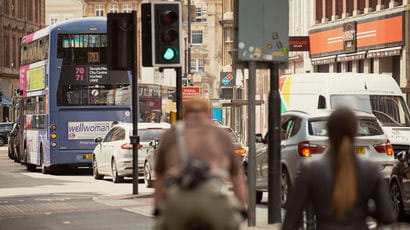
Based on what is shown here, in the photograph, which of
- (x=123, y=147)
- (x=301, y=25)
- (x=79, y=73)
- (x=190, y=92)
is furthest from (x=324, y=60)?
(x=123, y=147)

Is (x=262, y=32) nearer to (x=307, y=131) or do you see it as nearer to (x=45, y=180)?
(x=307, y=131)

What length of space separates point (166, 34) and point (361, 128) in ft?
11.8

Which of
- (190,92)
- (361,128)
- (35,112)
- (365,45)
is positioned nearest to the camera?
(361,128)

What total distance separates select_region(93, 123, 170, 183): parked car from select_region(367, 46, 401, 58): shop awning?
48.8ft

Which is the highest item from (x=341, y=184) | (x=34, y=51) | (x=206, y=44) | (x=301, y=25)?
(x=206, y=44)

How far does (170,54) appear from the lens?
54.3 feet

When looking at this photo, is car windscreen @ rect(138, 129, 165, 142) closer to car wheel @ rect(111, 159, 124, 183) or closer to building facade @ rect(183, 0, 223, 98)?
car wheel @ rect(111, 159, 124, 183)

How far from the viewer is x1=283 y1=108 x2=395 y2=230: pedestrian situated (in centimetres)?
610

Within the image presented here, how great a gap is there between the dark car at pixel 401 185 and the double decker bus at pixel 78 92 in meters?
16.9

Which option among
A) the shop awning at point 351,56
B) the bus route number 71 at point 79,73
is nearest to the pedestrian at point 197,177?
the bus route number 71 at point 79,73

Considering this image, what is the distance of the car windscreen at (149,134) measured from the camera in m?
27.8

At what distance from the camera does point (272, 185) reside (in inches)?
545

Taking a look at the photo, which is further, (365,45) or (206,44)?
(206,44)

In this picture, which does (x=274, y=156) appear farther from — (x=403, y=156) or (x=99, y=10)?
(x=99, y=10)
